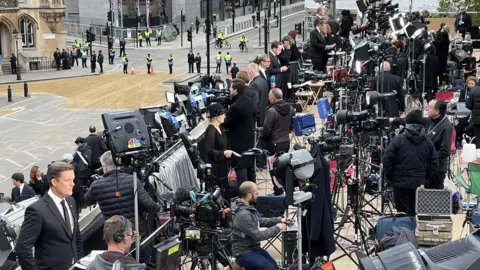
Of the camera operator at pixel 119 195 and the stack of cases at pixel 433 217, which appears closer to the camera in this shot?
the camera operator at pixel 119 195

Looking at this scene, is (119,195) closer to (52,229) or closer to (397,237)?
(52,229)

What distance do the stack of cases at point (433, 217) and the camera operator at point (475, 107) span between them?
16.2ft

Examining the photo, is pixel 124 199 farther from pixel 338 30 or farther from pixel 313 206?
pixel 338 30

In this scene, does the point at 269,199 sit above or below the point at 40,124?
above

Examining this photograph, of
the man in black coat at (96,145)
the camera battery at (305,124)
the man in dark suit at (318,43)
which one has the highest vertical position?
the man in dark suit at (318,43)

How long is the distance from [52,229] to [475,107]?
979 cm

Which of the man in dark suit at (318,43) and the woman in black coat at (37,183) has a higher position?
the man in dark suit at (318,43)

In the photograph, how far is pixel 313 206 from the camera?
442 inches

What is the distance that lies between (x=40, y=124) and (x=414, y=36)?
2367 centimetres

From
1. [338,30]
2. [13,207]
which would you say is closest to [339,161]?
[13,207]

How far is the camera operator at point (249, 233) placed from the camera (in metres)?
10.4

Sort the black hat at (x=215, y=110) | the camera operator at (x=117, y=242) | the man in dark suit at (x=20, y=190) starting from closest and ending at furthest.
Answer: the camera operator at (x=117, y=242)
the black hat at (x=215, y=110)
the man in dark suit at (x=20, y=190)

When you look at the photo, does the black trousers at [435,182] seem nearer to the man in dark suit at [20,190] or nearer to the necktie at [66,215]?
the necktie at [66,215]

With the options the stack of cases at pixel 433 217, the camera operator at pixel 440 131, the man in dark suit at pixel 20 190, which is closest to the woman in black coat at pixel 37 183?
the man in dark suit at pixel 20 190
